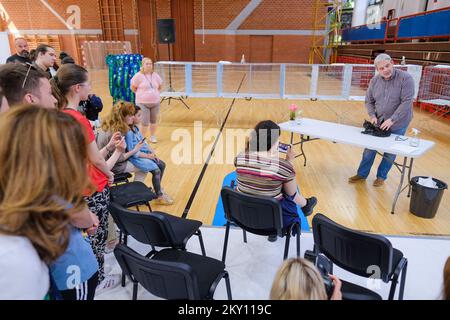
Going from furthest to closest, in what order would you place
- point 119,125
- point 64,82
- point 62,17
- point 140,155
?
point 62,17 < point 140,155 < point 119,125 < point 64,82

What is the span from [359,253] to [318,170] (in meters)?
2.99

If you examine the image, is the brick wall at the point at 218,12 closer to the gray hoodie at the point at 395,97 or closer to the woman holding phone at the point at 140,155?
the gray hoodie at the point at 395,97

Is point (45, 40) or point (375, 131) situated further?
point (45, 40)

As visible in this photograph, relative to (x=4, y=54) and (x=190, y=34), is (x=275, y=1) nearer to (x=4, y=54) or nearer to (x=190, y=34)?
(x=190, y=34)

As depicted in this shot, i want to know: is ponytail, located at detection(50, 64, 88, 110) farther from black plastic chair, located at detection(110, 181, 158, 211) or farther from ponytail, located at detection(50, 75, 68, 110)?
black plastic chair, located at detection(110, 181, 158, 211)

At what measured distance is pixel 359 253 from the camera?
6.32ft

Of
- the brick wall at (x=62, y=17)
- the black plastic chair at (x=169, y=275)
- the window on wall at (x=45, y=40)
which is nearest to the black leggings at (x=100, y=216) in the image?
the black plastic chair at (x=169, y=275)

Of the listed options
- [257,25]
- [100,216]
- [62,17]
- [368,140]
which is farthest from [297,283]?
[62,17]

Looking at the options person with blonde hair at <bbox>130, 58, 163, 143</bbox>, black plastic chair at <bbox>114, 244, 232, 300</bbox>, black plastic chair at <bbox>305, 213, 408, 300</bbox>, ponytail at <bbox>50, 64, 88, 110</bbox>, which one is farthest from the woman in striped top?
person with blonde hair at <bbox>130, 58, 163, 143</bbox>

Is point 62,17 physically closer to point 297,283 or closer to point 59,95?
point 59,95

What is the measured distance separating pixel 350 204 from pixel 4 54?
864 cm

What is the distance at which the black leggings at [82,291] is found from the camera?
1.40 metres

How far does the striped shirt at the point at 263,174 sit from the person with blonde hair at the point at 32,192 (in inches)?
63.4

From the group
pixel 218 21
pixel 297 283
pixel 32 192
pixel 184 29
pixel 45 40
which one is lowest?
pixel 297 283
